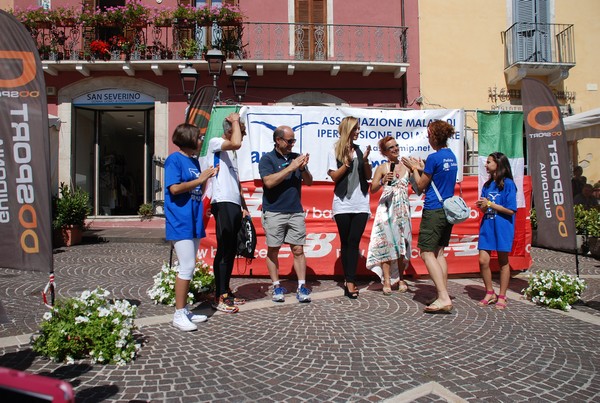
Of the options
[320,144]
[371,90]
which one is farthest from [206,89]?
[371,90]

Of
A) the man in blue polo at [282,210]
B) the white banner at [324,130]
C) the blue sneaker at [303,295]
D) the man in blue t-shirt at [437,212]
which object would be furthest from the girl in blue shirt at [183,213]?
the white banner at [324,130]

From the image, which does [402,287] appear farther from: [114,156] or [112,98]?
[114,156]

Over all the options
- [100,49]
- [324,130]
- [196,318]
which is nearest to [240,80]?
[324,130]

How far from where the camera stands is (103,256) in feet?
28.1

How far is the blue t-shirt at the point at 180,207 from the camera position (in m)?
3.84

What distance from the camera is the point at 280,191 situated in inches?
190

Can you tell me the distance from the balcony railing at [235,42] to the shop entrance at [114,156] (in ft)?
6.10

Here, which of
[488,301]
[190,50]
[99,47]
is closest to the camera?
[488,301]

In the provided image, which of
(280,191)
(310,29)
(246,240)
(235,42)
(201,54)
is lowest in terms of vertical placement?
(246,240)

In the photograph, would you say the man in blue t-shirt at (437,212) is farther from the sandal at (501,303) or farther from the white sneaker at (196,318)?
the white sneaker at (196,318)

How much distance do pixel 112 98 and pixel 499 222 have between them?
13360mm

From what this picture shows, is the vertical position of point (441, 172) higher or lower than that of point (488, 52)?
lower

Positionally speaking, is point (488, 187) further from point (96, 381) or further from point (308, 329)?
point (96, 381)

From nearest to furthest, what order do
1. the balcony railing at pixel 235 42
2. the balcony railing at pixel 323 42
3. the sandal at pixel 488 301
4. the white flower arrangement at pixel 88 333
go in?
1. the white flower arrangement at pixel 88 333
2. the sandal at pixel 488 301
3. the balcony railing at pixel 235 42
4. the balcony railing at pixel 323 42
